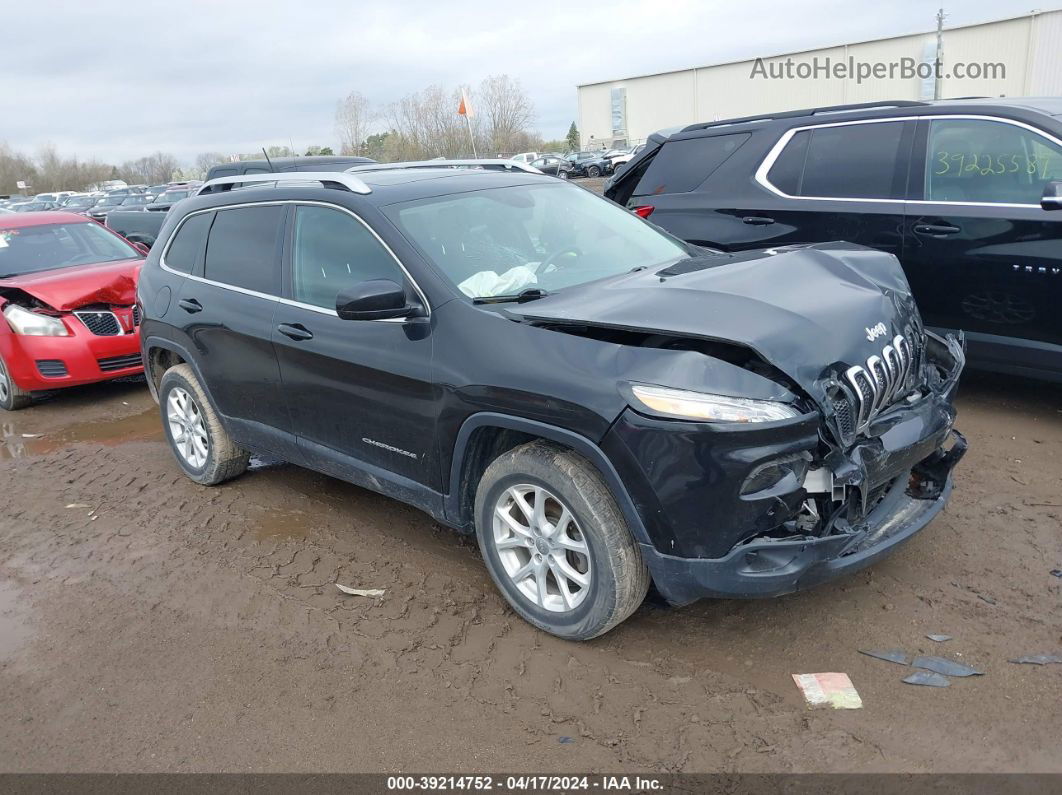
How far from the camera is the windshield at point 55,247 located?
7.92 metres

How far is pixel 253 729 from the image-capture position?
2.94m

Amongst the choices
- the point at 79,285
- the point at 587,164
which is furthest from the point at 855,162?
the point at 587,164

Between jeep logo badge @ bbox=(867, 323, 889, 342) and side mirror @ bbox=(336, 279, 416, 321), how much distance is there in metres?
1.78

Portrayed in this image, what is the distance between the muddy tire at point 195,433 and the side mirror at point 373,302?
1920 mm

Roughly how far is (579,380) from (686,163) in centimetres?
412

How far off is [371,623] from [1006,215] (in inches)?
165

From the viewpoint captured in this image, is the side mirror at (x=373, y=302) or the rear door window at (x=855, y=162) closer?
the side mirror at (x=373, y=302)

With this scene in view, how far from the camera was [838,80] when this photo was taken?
51.3m

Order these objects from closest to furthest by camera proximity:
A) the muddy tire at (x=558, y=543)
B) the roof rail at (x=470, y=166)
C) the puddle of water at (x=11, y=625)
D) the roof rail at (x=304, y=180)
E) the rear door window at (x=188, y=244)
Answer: the muddy tire at (x=558, y=543) → the puddle of water at (x=11, y=625) → the roof rail at (x=304, y=180) → the roof rail at (x=470, y=166) → the rear door window at (x=188, y=244)

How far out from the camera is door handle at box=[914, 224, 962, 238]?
5070 mm

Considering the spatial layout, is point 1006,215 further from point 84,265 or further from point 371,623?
point 84,265

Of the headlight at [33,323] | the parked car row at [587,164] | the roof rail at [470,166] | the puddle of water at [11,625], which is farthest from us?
the parked car row at [587,164]

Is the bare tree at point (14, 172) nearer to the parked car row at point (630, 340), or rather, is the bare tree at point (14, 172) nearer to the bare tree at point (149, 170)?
the bare tree at point (149, 170)

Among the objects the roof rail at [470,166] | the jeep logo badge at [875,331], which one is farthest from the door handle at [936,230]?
the roof rail at [470,166]
